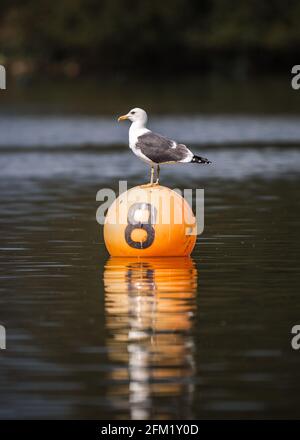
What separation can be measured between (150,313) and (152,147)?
167 inches

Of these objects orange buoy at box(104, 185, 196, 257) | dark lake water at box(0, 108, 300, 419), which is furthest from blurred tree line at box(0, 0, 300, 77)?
orange buoy at box(104, 185, 196, 257)

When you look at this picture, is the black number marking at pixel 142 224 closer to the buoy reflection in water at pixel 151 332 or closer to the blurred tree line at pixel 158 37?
the buoy reflection in water at pixel 151 332

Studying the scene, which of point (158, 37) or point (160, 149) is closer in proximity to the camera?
point (160, 149)

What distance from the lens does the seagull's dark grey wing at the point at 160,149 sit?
1897cm

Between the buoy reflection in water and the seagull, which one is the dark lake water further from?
the seagull

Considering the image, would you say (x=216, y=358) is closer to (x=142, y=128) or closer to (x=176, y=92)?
(x=142, y=128)

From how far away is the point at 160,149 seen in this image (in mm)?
18984

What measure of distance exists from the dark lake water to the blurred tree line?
88.9 m

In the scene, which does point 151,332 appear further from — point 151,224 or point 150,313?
point 151,224

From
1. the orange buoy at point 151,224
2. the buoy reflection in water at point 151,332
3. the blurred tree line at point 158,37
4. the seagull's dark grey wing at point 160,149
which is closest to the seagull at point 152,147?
the seagull's dark grey wing at point 160,149

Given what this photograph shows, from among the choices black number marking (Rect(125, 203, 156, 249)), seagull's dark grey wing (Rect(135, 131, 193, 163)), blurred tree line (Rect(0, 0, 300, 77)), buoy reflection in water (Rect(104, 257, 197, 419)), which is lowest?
buoy reflection in water (Rect(104, 257, 197, 419))

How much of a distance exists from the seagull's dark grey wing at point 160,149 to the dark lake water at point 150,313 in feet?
3.80

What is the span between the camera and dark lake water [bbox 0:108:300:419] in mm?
11680

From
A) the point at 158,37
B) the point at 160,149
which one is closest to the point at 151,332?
the point at 160,149
